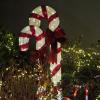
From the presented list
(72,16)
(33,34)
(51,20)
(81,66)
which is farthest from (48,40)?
(72,16)

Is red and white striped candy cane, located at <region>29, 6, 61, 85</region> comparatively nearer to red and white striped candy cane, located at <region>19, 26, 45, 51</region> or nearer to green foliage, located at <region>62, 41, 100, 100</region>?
red and white striped candy cane, located at <region>19, 26, 45, 51</region>

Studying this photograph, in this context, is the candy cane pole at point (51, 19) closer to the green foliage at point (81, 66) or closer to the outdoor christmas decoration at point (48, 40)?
the outdoor christmas decoration at point (48, 40)

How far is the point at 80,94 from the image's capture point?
29.3 ft

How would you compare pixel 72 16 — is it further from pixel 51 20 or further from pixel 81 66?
pixel 51 20

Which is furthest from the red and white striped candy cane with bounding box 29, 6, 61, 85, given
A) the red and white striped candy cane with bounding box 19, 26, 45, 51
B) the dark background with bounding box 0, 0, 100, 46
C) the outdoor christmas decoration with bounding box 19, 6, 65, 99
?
the dark background with bounding box 0, 0, 100, 46

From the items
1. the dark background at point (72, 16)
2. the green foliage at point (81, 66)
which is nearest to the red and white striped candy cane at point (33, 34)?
the green foliage at point (81, 66)

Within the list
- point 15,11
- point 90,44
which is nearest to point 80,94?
point 90,44

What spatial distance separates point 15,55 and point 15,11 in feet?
6.03

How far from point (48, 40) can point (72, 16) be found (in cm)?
260

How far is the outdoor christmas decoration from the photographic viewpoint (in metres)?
8.48

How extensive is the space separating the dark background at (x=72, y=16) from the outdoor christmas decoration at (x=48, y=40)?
1.92 m

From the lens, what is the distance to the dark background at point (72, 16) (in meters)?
10.8

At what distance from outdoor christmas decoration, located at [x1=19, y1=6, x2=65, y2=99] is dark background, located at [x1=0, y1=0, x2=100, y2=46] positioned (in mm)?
1924

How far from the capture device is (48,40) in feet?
28.7
